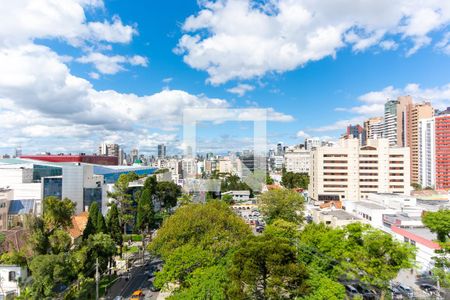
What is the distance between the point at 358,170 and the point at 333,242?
19.5 m

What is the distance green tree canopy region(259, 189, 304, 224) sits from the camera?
19234 millimetres

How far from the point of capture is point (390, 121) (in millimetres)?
51625

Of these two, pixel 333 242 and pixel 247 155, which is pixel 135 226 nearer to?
pixel 247 155

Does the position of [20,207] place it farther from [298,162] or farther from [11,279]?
[298,162]

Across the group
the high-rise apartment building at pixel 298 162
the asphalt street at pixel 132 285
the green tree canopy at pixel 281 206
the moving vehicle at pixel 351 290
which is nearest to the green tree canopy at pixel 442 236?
the moving vehicle at pixel 351 290

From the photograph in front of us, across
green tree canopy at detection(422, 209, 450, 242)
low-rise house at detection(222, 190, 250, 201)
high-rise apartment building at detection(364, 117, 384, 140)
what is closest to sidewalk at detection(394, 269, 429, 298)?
green tree canopy at detection(422, 209, 450, 242)

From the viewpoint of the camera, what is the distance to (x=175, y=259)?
9711mm

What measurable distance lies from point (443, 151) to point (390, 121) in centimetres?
1644

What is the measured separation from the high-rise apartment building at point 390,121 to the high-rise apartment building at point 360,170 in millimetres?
24065

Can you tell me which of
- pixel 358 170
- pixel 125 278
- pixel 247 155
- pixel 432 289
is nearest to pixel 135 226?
pixel 125 278

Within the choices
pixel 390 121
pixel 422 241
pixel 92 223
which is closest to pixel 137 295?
pixel 92 223

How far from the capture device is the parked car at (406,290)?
10.2m

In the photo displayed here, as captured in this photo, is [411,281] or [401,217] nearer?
[411,281]

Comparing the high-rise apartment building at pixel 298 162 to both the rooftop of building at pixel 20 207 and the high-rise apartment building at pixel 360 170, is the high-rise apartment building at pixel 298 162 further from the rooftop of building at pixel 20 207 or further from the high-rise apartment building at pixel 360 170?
the rooftop of building at pixel 20 207
